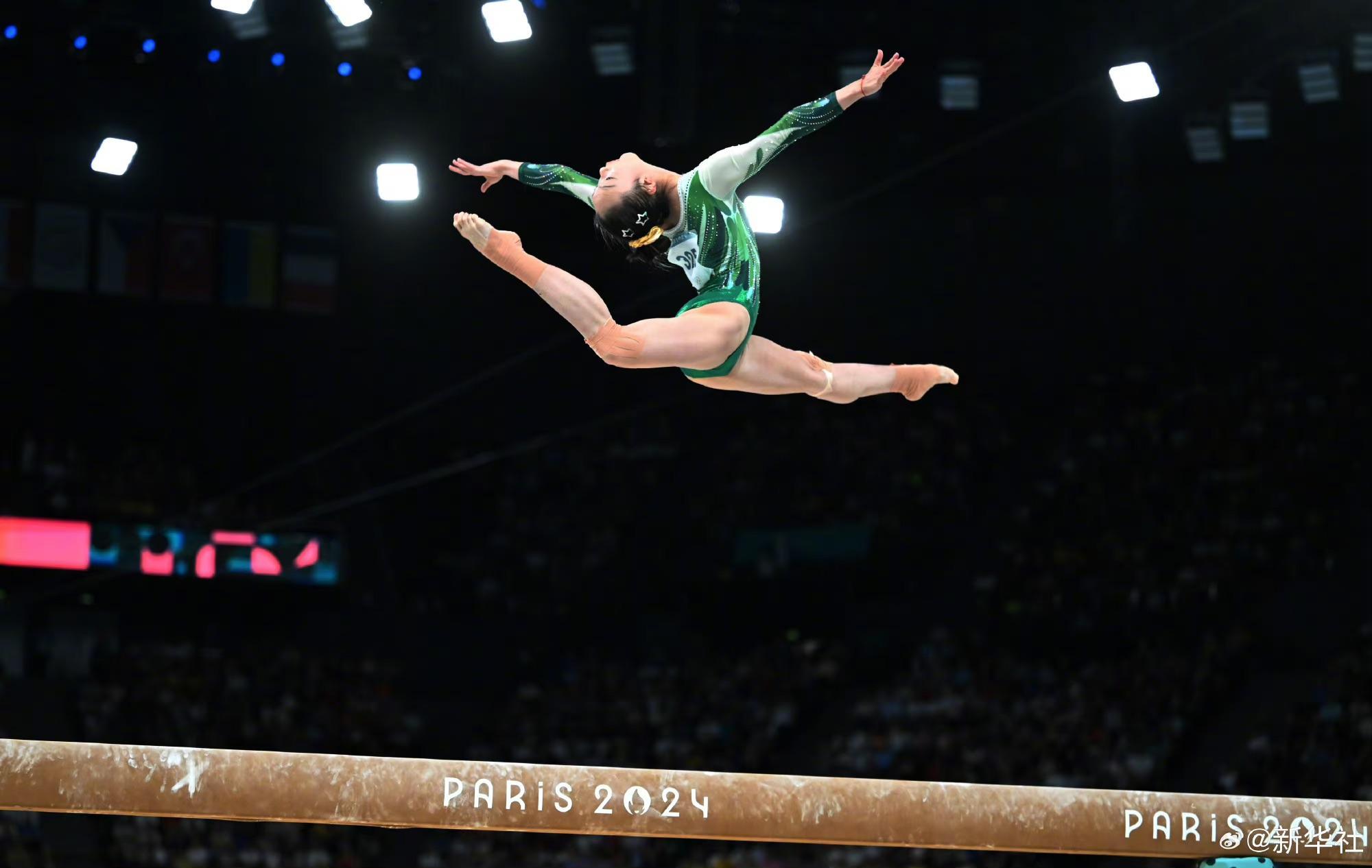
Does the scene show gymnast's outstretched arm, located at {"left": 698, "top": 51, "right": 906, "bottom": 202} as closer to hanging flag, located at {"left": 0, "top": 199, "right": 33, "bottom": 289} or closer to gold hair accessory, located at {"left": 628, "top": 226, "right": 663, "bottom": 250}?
gold hair accessory, located at {"left": 628, "top": 226, "right": 663, "bottom": 250}

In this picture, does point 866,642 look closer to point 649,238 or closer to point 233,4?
point 233,4

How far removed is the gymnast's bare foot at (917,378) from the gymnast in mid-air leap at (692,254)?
0.43 meters

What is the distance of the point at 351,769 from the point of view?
17.7 feet

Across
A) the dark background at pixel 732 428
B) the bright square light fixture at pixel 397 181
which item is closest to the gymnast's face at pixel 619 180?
the bright square light fixture at pixel 397 181

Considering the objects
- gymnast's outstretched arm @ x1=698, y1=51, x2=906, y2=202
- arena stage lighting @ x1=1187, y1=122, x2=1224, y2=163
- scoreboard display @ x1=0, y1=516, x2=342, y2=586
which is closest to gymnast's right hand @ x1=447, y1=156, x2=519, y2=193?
gymnast's outstretched arm @ x1=698, y1=51, x2=906, y2=202

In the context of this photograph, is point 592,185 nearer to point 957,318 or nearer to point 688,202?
point 688,202

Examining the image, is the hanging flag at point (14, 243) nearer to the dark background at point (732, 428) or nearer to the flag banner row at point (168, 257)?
the flag banner row at point (168, 257)

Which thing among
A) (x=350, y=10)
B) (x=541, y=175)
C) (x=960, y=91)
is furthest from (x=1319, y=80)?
(x=541, y=175)

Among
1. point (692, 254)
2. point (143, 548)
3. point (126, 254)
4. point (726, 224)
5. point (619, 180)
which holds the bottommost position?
point (143, 548)

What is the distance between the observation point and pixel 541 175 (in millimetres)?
6156

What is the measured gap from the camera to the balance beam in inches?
207

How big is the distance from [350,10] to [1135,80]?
15.9 ft

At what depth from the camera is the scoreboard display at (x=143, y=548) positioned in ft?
61.6

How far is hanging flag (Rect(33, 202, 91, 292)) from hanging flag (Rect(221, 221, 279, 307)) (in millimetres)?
1780
